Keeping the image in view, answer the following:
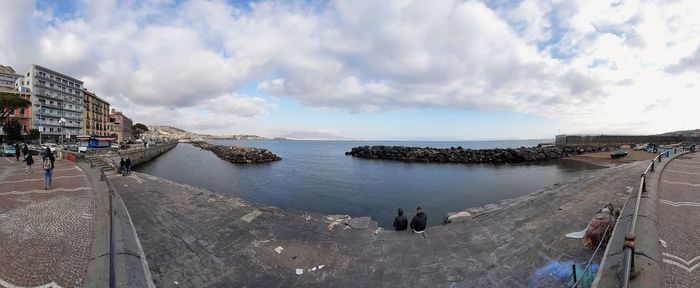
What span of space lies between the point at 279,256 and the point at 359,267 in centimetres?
240

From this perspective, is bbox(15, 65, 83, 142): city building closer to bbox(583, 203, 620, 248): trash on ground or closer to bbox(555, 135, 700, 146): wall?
bbox(583, 203, 620, 248): trash on ground

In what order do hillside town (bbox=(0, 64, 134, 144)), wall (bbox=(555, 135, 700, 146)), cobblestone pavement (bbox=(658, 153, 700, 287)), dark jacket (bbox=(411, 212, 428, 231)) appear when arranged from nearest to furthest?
cobblestone pavement (bbox=(658, 153, 700, 287))
dark jacket (bbox=(411, 212, 428, 231))
hillside town (bbox=(0, 64, 134, 144))
wall (bbox=(555, 135, 700, 146))

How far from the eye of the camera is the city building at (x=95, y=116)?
240 ft

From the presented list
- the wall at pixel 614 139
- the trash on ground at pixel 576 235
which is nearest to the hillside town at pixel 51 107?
the trash on ground at pixel 576 235

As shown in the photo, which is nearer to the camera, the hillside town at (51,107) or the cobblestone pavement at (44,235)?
the cobblestone pavement at (44,235)

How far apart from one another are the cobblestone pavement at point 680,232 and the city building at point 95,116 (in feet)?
327

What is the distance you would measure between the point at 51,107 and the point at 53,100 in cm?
181

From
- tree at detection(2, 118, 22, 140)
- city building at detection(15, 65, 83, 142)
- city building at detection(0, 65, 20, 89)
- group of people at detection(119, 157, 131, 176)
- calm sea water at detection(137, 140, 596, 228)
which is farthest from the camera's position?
city building at detection(0, 65, 20, 89)

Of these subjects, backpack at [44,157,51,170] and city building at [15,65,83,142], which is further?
city building at [15,65,83,142]

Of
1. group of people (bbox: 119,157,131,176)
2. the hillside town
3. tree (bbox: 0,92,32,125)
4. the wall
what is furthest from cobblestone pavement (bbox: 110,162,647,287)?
the wall

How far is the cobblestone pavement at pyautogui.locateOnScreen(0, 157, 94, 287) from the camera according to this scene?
4.86 meters

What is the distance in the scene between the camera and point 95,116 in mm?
79062

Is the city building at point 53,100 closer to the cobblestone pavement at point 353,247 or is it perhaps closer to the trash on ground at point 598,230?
the cobblestone pavement at point 353,247

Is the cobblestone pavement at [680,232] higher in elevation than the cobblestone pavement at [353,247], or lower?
higher
